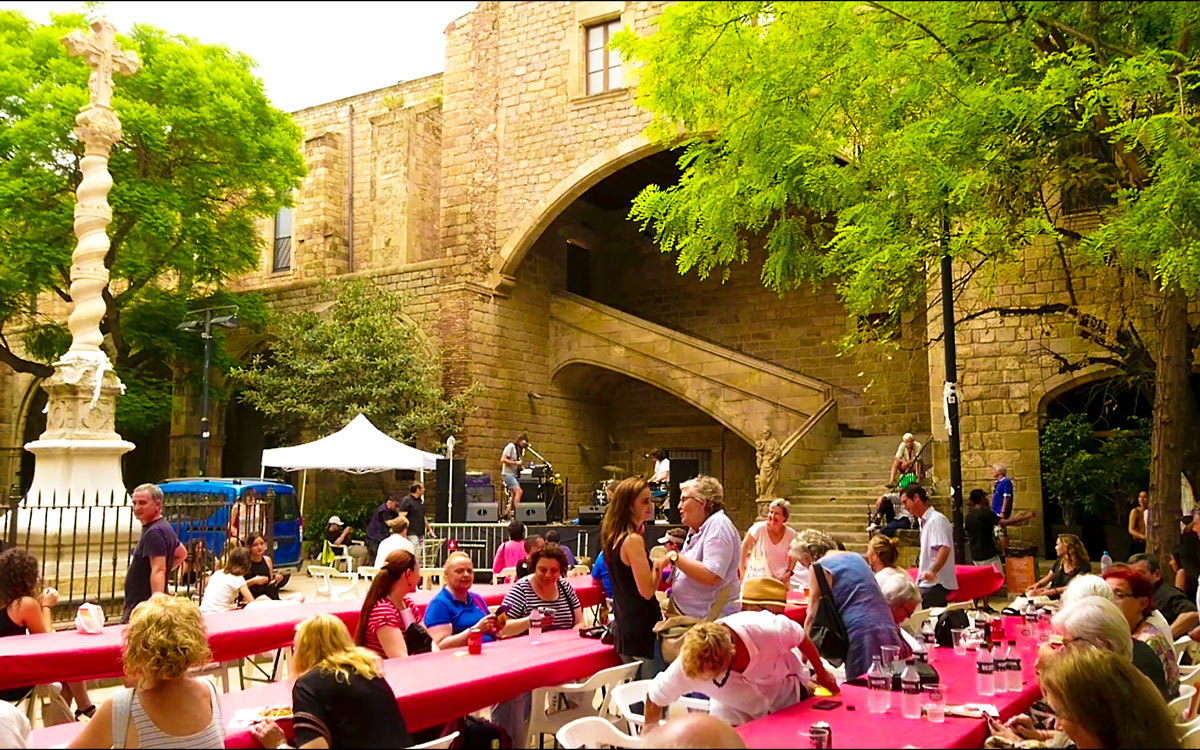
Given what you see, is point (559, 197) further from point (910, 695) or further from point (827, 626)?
point (910, 695)

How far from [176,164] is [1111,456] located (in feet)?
54.1

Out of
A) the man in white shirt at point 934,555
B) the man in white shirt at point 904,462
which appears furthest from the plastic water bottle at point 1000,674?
the man in white shirt at point 904,462

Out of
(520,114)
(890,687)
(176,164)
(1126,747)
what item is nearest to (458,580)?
(890,687)

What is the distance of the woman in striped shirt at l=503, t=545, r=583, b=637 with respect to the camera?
5387 mm

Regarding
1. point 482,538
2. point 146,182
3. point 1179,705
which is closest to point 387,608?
point 1179,705

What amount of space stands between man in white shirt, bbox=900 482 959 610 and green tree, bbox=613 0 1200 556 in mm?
1848

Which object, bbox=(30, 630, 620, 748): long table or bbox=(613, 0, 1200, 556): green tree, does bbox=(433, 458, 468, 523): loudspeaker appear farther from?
bbox=(30, 630, 620, 748): long table

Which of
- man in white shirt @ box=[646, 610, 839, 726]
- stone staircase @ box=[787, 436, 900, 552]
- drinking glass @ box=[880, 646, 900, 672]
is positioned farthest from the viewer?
stone staircase @ box=[787, 436, 900, 552]

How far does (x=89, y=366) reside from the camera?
9484 mm

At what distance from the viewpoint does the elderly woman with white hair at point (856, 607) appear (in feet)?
13.9

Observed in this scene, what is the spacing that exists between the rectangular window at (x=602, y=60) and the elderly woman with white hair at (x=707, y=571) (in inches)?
523

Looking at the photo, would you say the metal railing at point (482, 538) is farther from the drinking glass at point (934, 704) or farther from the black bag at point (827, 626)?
the drinking glass at point (934, 704)

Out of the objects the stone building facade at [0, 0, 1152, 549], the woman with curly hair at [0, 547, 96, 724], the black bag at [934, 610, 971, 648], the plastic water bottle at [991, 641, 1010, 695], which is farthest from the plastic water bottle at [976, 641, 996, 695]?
the stone building facade at [0, 0, 1152, 549]

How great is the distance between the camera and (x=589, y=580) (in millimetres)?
7793
